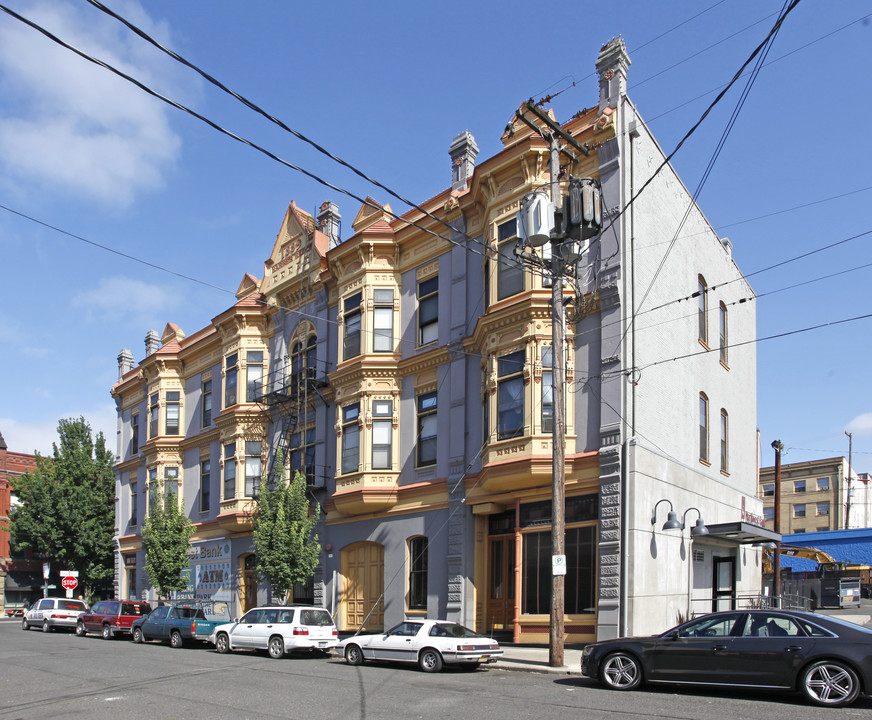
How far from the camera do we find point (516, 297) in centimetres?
2194

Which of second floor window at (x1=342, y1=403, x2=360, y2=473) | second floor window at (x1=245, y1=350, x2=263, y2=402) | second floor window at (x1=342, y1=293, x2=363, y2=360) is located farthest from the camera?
second floor window at (x1=245, y1=350, x2=263, y2=402)

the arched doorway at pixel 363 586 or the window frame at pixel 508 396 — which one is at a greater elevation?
the window frame at pixel 508 396

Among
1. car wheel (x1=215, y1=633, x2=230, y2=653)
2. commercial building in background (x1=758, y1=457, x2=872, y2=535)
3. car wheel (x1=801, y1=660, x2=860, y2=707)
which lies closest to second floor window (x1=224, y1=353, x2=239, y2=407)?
car wheel (x1=215, y1=633, x2=230, y2=653)

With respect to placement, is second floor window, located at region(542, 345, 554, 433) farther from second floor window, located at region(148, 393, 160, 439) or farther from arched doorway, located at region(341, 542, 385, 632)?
second floor window, located at region(148, 393, 160, 439)

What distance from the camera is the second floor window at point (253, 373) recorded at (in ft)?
107

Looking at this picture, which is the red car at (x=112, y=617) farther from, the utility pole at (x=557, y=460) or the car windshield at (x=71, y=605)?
the utility pole at (x=557, y=460)

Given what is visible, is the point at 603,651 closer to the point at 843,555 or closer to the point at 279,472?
the point at 279,472

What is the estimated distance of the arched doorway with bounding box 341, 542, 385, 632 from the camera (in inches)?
1031

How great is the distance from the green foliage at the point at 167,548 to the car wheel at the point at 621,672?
75.9 feet

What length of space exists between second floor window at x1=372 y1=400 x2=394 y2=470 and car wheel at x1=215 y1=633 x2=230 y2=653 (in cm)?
643

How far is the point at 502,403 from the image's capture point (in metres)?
22.2

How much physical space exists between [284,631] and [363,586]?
20.3 feet

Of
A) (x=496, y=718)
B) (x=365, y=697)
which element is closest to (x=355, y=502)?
(x=365, y=697)

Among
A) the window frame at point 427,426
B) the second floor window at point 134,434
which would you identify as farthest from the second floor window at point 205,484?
the window frame at point 427,426
